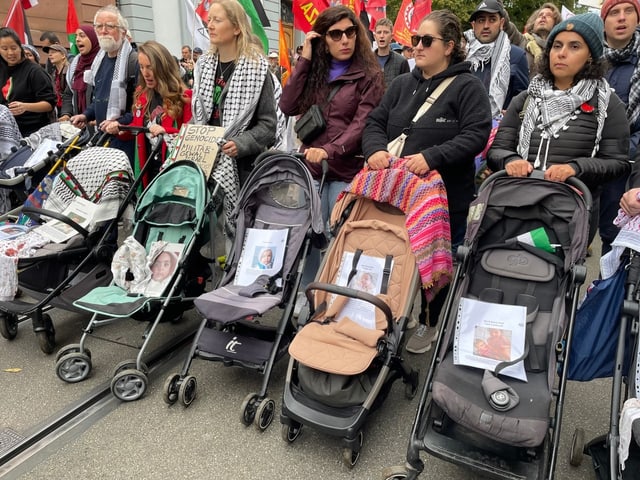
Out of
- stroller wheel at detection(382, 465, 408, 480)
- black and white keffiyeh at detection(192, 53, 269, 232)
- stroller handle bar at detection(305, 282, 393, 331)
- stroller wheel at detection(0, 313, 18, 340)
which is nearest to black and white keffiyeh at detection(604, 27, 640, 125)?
stroller handle bar at detection(305, 282, 393, 331)

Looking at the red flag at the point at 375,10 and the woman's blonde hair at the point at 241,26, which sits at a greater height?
the red flag at the point at 375,10

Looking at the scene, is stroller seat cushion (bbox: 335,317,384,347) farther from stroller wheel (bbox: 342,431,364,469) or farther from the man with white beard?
the man with white beard

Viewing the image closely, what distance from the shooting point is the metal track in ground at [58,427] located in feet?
8.33

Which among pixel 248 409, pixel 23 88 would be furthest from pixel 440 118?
pixel 23 88

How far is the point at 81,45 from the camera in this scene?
17.1ft

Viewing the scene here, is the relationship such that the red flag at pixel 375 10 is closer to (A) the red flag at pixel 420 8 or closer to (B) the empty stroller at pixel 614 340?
(A) the red flag at pixel 420 8

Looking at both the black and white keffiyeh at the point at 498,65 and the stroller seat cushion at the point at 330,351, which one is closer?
the stroller seat cushion at the point at 330,351

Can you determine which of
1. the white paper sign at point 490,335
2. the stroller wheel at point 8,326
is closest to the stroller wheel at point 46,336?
the stroller wheel at point 8,326

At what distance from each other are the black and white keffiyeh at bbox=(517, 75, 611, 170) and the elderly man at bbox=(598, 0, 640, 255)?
769mm

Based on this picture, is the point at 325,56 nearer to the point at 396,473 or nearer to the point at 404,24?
the point at 396,473

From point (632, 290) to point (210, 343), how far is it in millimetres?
2257

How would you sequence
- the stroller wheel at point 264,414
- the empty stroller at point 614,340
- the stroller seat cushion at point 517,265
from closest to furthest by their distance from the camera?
the empty stroller at point 614,340 < the stroller seat cushion at point 517,265 < the stroller wheel at point 264,414

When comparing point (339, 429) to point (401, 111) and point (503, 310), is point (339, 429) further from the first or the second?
point (401, 111)

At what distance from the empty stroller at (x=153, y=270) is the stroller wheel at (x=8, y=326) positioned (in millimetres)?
623
